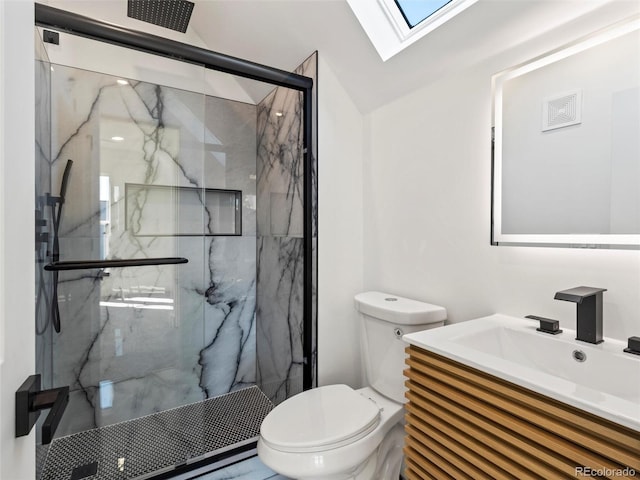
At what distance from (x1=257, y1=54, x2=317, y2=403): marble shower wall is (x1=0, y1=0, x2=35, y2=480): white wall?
56.1 inches

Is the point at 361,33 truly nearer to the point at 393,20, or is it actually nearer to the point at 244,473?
the point at 393,20

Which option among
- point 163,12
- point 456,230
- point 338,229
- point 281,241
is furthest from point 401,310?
point 163,12

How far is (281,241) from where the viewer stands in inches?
87.8

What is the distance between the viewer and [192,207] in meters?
1.88

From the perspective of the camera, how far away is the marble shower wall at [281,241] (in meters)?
2.01

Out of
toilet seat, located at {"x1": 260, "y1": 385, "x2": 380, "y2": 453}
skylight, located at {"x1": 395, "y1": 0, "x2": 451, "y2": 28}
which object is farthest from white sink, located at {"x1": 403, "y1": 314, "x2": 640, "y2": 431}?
skylight, located at {"x1": 395, "y1": 0, "x2": 451, "y2": 28}

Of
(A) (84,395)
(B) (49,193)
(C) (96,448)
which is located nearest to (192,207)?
(B) (49,193)

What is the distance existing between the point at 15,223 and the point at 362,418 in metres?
1.27

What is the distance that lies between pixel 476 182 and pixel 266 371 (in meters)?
1.87

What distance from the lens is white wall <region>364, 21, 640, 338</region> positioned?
1072mm

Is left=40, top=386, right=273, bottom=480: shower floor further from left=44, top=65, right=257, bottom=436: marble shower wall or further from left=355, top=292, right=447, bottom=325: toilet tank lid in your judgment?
left=355, top=292, right=447, bottom=325: toilet tank lid

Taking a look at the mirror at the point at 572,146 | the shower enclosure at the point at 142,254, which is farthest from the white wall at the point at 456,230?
the shower enclosure at the point at 142,254

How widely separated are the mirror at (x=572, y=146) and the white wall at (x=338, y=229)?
84 cm

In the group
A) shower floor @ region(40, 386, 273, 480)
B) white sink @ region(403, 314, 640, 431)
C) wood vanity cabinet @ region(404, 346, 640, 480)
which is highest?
white sink @ region(403, 314, 640, 431)
